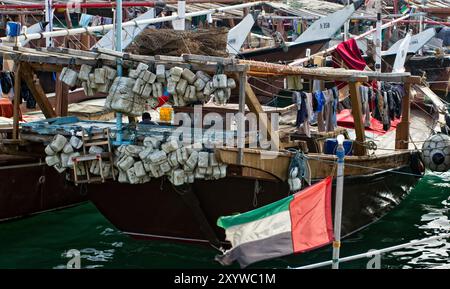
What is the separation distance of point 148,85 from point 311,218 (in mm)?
3688

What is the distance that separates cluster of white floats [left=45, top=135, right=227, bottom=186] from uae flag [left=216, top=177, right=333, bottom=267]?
2332 mm

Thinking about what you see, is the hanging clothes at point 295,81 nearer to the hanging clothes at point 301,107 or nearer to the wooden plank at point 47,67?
the hanging clothes at point 301,107

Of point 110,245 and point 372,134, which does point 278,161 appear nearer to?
point 110,245

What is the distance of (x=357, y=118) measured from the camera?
1364cm

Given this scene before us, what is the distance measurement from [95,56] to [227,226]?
4238mm

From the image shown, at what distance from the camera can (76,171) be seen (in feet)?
38.4

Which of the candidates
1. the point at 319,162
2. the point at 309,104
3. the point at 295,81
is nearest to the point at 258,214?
the point at 319,162

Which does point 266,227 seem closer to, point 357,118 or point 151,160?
point 151,160

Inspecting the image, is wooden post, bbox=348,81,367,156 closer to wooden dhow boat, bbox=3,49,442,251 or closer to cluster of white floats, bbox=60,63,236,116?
wooden dhow boat, bbox=3,49,442,251

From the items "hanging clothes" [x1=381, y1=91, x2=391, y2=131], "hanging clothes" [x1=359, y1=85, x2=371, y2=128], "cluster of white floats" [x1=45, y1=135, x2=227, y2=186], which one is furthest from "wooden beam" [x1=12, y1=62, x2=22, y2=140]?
"hanging clothes" [x1=381, y1=91, x2=391, y2=131]

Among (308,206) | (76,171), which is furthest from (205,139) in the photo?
(308,206)

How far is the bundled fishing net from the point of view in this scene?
1269 cm

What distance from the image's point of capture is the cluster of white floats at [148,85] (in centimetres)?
1114

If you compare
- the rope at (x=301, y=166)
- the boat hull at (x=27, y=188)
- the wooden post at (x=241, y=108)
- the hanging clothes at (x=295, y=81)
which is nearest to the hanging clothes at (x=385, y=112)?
the hanging clothes at (x=295, y=81)
